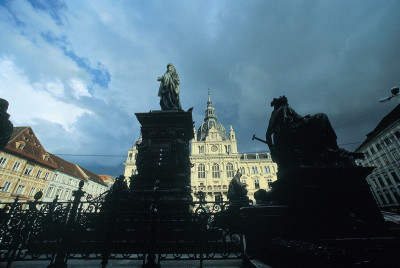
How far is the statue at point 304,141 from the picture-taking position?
3312mm

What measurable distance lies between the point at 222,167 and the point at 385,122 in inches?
1304

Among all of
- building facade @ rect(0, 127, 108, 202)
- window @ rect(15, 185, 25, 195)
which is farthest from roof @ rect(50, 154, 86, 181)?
window @ rect(15, 185, 25, 195)

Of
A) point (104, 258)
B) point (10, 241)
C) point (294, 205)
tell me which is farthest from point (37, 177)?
point (294, 205)

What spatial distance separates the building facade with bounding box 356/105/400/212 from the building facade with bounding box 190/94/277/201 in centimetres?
1993

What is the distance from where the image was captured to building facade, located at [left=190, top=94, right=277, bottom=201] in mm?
42969

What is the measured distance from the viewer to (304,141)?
3.66 meters

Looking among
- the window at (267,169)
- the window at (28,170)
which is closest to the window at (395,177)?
the window at (267,169)

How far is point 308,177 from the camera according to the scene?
125 inches

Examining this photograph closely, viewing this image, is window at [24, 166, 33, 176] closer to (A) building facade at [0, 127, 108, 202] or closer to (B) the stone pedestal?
(A) building facade at [0, 127, 108, 202]

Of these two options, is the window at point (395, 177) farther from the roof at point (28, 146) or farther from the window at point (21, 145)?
the window at point (21, 145)

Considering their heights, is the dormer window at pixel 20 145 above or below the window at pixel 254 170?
below

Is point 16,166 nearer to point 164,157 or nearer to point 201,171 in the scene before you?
point 164,157

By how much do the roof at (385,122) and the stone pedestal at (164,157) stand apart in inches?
1458

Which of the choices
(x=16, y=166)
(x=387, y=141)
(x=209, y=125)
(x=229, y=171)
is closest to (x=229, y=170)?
(x=229, y=171)
